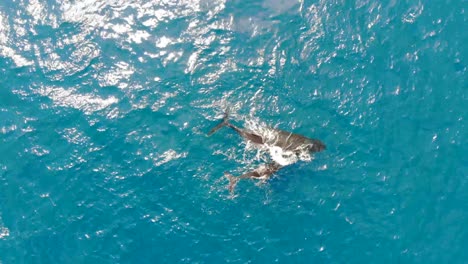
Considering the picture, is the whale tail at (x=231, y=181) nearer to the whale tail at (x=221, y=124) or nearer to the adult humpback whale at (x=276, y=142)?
the adult humpback whale at (x=276, y=142)

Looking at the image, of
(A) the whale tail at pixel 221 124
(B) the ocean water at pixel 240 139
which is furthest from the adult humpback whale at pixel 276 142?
(B) the ocean water at pixel 240 139

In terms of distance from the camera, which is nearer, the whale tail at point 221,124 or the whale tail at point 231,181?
the whale tail at point 231,181

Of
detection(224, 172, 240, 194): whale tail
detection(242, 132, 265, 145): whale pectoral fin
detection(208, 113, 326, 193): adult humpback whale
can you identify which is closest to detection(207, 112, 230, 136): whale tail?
detection(208, 113, 326, 193): adult humpback whale

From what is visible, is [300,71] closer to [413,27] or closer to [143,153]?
[413,27]

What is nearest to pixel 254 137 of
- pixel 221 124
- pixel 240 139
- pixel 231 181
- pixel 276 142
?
pixel 240 139

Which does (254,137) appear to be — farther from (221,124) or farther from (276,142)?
(221,124)

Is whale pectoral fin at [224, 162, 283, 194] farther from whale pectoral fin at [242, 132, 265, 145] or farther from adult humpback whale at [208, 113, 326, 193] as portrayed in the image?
whale pectoral fin at [242, 132, 265, 145]

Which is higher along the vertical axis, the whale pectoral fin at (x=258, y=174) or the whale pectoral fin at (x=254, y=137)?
the whale pectoral fin at (x=254, y=137)
